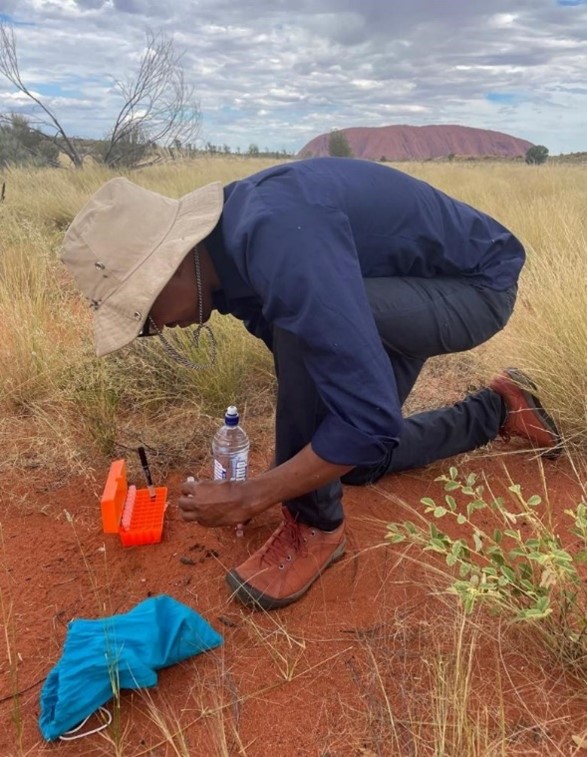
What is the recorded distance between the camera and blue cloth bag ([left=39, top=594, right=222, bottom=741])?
4.83ft

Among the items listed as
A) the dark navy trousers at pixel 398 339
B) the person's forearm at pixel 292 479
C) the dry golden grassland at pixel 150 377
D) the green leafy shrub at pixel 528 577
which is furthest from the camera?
the dry golden grassland at pixel 150 377

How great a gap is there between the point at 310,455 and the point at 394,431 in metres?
0.22

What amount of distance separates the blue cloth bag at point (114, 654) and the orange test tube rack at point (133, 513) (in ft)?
1.46

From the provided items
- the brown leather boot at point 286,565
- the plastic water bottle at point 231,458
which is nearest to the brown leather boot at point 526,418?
the brown leather boot at point 286,565

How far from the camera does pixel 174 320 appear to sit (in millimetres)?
1703

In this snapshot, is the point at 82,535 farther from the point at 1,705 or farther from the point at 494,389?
the point at 494,389

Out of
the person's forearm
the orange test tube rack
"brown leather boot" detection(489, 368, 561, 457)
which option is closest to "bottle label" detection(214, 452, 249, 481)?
the orange test tube rack

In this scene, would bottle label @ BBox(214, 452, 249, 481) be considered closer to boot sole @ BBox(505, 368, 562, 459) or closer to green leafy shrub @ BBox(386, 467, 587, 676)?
green leafy shrub @ BBox(386, 467, 587, 676)

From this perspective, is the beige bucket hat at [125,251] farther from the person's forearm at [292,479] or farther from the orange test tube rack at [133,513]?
the orange test tube rack at [133,513]

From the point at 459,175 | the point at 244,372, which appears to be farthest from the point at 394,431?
the point at 459,175

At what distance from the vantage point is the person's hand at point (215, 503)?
5.54ft

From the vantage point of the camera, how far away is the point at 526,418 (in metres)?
2.49

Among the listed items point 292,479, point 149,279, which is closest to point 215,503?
point 292,479

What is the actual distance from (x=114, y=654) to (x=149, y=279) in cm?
89
